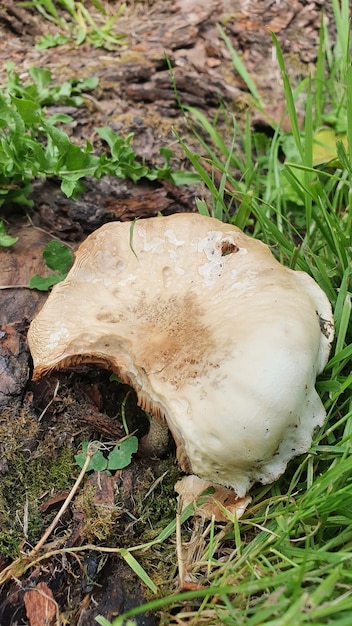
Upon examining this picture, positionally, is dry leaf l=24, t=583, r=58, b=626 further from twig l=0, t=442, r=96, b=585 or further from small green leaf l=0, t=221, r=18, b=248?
small green leaf l=0, t=221, r=18, b=248

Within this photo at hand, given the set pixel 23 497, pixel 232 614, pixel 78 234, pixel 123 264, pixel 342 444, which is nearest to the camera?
pixel 232 614

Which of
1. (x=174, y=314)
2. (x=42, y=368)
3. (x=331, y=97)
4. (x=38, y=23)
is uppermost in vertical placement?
(x=38, y=23)

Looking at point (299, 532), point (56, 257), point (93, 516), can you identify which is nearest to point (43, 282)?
point (56, 257)

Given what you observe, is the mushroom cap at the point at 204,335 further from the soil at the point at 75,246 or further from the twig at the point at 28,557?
the twig at the point at 28,557

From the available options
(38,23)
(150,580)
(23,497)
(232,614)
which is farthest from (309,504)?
(38,23)

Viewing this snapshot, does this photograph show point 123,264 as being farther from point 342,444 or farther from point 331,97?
point 331,97

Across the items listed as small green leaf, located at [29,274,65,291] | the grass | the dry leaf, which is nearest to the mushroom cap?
the grass

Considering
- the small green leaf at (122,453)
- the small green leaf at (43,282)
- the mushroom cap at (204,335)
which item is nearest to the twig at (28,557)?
the small green leaf at (122,453)
